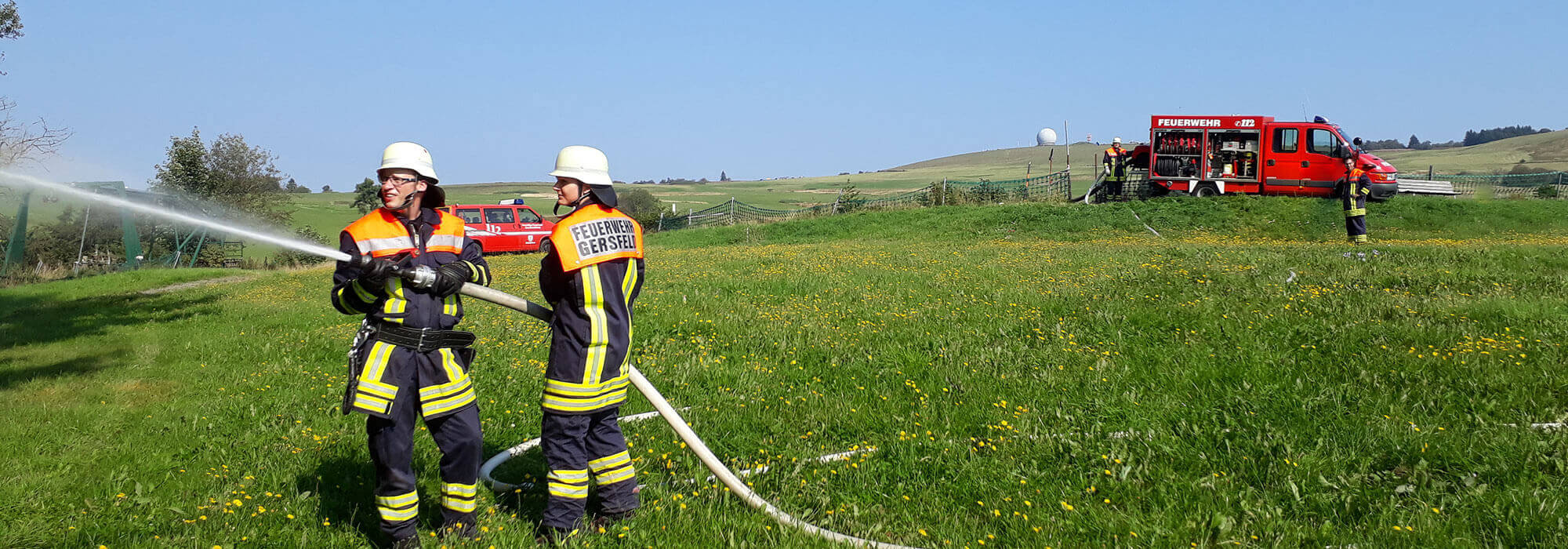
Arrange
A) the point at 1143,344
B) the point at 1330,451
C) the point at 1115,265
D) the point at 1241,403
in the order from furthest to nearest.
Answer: the point at 1115,265
the point at 1143,344
the point at 1241,403
the point at 1330,451

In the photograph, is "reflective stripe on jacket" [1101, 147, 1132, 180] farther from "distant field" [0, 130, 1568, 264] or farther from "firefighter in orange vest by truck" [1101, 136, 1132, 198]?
"distant field" [0, 130, 1568, 264]

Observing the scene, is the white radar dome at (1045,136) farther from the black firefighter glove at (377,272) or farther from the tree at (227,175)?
the black firefighter glove at (377,272)

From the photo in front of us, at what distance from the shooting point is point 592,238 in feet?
15.0

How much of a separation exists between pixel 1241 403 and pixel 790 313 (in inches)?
221

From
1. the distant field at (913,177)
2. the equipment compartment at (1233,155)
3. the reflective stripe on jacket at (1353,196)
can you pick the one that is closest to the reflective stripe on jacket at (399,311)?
the reflective stripe on jacket at (1353,196)

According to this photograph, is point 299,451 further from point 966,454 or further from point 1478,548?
point 1478,548

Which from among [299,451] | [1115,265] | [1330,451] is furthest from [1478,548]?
[1115,265]

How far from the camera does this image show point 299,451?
626 cm

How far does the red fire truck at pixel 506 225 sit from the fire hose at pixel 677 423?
22650mm

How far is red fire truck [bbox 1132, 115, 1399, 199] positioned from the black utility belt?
27.7 meters

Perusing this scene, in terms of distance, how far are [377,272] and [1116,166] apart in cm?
3020

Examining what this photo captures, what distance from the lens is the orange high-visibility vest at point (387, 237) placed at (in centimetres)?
440

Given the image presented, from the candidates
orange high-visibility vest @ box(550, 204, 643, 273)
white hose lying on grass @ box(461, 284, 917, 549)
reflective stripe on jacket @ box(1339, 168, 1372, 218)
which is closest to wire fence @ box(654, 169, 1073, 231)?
reflective stripe on jacket @ box(1339, 168, 1372, 218)

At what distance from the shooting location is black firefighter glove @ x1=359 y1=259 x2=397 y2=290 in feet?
13.9
